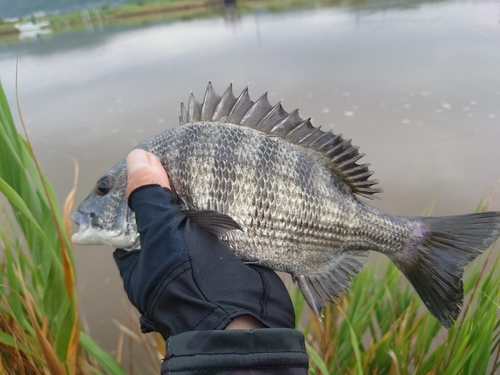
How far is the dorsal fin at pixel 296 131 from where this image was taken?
50.5 inches

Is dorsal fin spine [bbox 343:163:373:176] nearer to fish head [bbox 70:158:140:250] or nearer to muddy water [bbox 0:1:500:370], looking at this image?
fish head [bbox 70:158:140:250]

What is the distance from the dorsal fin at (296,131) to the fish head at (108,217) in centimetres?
48

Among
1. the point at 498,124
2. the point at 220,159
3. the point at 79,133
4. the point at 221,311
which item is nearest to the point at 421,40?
the point at 498,124

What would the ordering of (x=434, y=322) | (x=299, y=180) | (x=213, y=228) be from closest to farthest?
(x=213, y=228)
(x=299, y=180)
(x=434, y=322)

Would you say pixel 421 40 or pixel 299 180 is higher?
pixel 299 180

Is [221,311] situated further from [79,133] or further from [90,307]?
[79,133]

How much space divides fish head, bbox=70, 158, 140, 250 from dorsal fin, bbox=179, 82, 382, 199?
478 mm

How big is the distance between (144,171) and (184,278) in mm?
408

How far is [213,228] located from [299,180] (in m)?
0.37

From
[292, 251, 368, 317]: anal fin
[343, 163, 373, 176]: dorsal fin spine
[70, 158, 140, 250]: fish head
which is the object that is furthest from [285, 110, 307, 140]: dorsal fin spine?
[70, 158, 140, 250]: fish head

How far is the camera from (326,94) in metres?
4.92

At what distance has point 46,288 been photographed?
0.94 metres

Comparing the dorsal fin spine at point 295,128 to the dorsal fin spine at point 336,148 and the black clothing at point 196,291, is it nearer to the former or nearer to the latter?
the dorsal fin spine at point 336,148

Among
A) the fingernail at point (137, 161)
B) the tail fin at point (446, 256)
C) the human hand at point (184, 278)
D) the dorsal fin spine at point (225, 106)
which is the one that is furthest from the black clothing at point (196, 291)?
the tail fin at point (446, 256)
